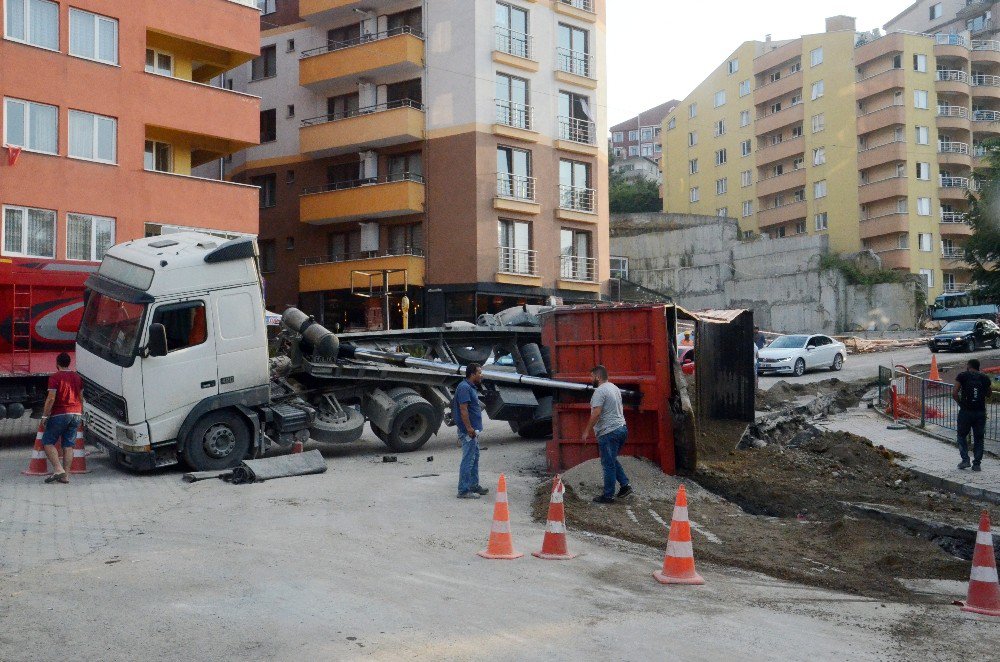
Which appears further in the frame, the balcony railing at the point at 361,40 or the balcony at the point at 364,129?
the balcony railing at the point at 361,40

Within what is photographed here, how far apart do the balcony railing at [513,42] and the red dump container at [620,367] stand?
80.4ft

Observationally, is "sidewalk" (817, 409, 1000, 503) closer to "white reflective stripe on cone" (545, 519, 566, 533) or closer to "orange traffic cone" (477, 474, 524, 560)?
"white reflective stripe on cone" (545, 519, 566, 533)

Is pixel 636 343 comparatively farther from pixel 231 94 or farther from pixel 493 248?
pixel 493 248

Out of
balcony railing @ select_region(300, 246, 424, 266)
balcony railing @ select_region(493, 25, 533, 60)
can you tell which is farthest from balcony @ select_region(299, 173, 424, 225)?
balcony railing @ select_region(493, 25, 533, 60)

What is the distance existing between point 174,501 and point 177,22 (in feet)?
62.6

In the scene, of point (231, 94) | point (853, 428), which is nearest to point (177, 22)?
point (231, 94)

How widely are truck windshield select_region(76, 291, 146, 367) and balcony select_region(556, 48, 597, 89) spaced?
27.0 metres

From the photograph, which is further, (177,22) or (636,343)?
(177,22)

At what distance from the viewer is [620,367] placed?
12.9m

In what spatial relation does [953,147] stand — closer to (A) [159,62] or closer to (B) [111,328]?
(A) [159,62]

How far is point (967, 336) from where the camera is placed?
3906 centimetres

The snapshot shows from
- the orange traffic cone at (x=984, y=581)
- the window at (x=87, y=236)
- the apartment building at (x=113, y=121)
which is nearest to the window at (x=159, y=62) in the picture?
the apartment building at (x=113, y=121)

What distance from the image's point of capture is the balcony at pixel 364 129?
34.9 metres

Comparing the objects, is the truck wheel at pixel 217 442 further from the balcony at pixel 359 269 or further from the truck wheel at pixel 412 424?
the balcony at pixel 359 269
